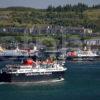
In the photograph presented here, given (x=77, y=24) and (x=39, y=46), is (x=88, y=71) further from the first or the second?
(x=77, y=24)

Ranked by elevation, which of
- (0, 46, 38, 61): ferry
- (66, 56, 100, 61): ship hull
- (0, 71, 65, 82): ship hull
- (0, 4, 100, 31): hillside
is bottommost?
(66, 56, 100, 61): ship hull

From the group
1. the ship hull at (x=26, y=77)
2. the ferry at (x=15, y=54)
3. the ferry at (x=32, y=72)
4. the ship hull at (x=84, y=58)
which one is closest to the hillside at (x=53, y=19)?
the ferry at (x=15, y=54)

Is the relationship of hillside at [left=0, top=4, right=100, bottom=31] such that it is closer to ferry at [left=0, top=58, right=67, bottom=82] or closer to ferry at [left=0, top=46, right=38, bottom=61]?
ferry at [left=0, top=46, right=38, bottom=61]

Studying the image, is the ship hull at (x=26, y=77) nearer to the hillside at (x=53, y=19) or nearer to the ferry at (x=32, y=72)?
the ferry at (x=32, y=72)

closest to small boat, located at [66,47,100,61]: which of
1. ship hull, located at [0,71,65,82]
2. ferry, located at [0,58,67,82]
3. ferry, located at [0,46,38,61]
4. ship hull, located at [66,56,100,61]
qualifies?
ship hull, located at [66,56,100,61]

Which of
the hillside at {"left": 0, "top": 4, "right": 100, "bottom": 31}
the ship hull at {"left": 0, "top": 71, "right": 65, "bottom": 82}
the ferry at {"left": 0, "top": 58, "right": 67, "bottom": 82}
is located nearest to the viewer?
the ship hull at {"left": 0, "top": 71, "right": 65, "bottom": 82}

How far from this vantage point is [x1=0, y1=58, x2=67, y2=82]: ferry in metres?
72.2

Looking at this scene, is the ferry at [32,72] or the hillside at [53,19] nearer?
the ferry at [32,72]

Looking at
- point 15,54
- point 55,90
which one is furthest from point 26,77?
point 15,54

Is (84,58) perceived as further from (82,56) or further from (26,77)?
(26,77)

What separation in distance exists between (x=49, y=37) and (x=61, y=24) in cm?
1969

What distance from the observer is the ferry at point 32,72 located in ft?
237

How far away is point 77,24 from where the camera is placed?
7195 inches

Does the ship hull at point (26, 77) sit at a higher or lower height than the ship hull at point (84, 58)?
higher
